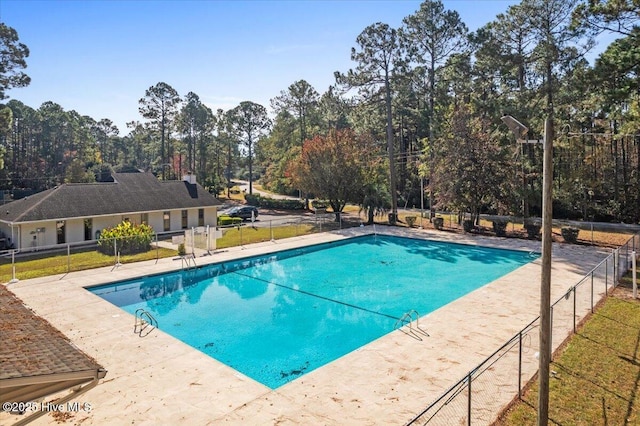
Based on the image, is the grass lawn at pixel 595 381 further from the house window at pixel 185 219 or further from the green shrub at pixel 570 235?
the house window at pixel 185 219

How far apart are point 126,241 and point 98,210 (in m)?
5.29

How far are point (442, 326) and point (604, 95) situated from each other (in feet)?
42.9

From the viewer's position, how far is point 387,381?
825cm

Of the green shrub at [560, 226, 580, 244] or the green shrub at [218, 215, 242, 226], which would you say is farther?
the green shrub at [218, 215, 242, 226]

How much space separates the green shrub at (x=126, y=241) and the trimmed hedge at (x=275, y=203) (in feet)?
75.8

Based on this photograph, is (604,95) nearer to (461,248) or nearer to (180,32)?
(461,248)

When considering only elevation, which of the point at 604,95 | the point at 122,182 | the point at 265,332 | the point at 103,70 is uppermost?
the point at 103,70

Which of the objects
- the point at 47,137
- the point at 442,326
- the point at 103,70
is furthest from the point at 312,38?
the point at 47,137

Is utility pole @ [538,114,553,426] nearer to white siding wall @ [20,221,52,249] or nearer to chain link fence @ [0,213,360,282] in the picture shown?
chain link fence @ [0,213,360,282]

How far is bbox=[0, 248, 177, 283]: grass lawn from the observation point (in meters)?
17.2

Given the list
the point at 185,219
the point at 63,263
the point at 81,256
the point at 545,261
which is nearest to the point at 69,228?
the point at 81,256

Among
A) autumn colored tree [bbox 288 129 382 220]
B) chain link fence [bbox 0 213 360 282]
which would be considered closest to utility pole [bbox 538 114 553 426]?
chain link fence [bbox 0 213 360 282]

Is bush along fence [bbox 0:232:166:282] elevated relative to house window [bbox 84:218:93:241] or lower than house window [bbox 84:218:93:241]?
lower

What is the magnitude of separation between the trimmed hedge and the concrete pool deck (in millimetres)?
30718
